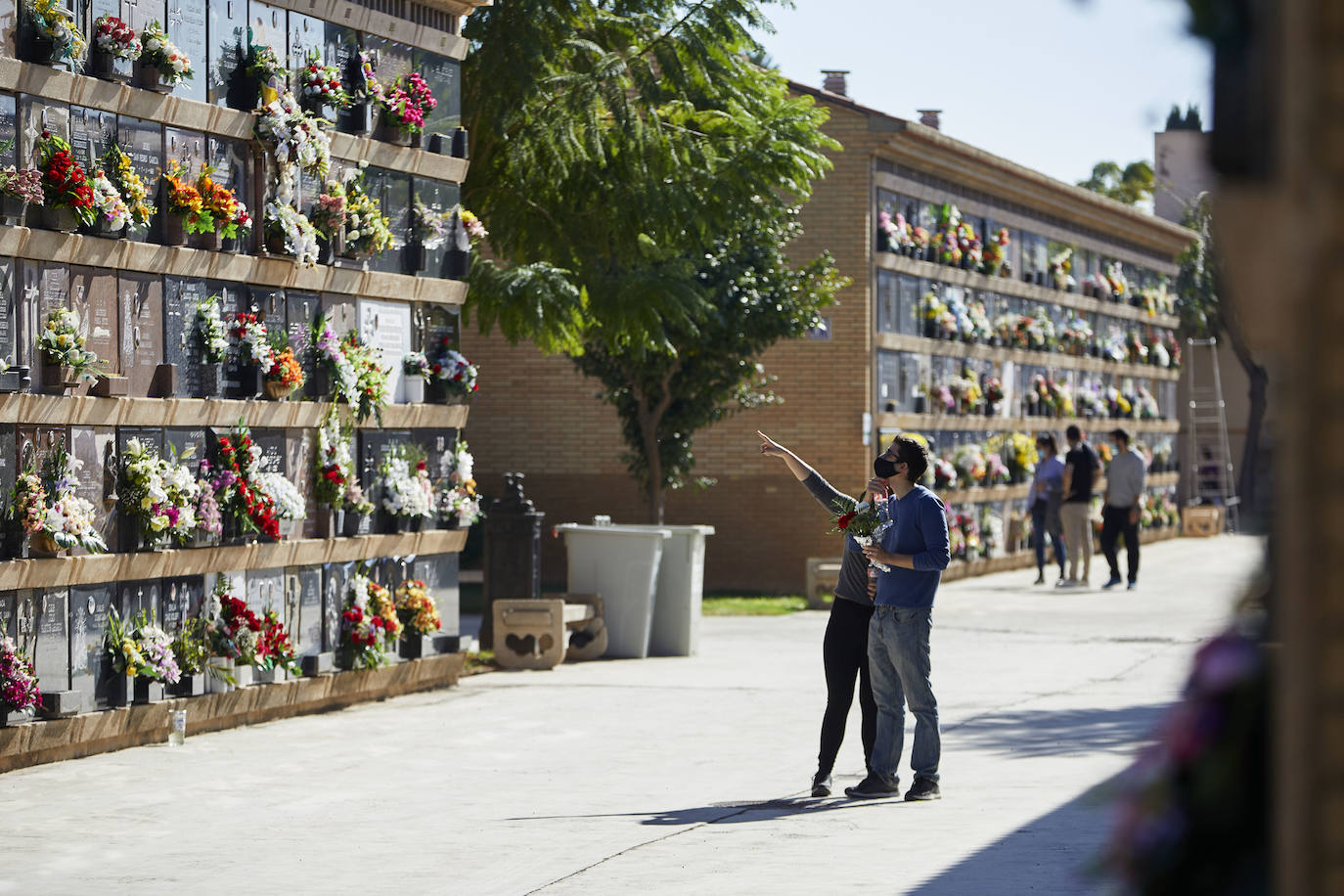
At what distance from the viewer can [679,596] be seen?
17.4 m

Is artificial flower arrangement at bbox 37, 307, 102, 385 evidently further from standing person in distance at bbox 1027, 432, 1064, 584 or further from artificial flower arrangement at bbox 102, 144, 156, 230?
standing person in distance at bbox 1027, 432, 1064, 584

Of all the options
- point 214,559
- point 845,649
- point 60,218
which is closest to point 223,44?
point 60,218

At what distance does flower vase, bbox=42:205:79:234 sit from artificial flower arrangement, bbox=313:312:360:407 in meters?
2.67

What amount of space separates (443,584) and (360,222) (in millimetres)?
3087

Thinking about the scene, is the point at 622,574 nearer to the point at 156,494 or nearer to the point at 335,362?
the point at 335,362

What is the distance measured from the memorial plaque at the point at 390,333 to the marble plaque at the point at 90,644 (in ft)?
11.1

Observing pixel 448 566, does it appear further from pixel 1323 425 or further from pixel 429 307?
pixel 1323 425

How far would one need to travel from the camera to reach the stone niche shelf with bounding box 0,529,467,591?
1084 cm

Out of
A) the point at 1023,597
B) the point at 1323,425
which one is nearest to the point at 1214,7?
the point at 1323,425

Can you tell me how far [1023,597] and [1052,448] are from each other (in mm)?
2734

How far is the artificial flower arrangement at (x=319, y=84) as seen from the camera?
13.4m

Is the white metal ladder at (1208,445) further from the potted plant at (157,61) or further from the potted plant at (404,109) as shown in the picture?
the potted plant at (157,61)

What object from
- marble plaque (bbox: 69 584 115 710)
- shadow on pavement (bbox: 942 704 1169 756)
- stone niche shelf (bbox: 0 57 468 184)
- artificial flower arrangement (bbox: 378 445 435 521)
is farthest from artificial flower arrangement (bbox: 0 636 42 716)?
shadow on pavement (bbox: 942 704 1169 756)

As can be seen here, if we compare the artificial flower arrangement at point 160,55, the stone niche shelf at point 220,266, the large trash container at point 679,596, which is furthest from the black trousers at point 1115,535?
the artificial flower arrangement at point 160,55
